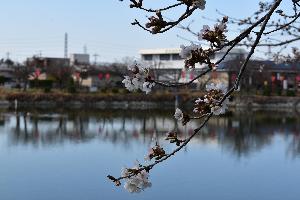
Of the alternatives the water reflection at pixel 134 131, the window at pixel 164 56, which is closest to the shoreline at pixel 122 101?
the water reflection at pixel 134 131

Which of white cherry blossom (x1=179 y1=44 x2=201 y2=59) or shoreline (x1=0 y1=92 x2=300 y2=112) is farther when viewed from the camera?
shoreline (x1=0 y1=92 x2=300 y2=112)

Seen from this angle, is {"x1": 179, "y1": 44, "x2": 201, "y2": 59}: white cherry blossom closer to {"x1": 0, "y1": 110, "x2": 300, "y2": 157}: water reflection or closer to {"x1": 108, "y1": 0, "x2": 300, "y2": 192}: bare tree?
{"x1": 108, "y1": 0, "x2": 300, "y2": 192}: bare tree

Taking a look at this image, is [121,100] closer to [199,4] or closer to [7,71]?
[7,71]

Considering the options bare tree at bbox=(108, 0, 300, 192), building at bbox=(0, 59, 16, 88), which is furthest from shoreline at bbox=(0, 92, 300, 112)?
bare tree at bbox=(108, 0, 300, 192)

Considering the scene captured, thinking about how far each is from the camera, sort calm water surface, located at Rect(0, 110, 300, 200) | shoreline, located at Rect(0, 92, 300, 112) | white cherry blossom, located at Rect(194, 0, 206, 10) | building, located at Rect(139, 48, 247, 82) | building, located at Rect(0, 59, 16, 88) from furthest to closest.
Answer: building, located at Rect(139, 48, 247, 82)
building, located at Rect(0, 59, 16, 88)
shoreline, located at Rect(0, 92, 300, 112)
calm water surface, located at Rect(0, 110, 300, 200)
white cherry blossom, located at Rect(194, 0, 206, 10)

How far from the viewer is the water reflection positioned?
10.6m

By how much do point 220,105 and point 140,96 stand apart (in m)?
23.0

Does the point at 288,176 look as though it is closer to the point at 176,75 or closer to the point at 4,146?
the point at 4,146

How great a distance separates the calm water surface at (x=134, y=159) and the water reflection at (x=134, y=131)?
0.9 inches

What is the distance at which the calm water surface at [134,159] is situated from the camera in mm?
6191

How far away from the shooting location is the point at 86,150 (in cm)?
941

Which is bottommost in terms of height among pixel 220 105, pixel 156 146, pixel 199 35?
pixel 156 146

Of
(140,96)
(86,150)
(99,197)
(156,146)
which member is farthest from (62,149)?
(140,96)

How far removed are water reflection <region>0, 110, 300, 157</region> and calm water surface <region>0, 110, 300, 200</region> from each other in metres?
0.02
